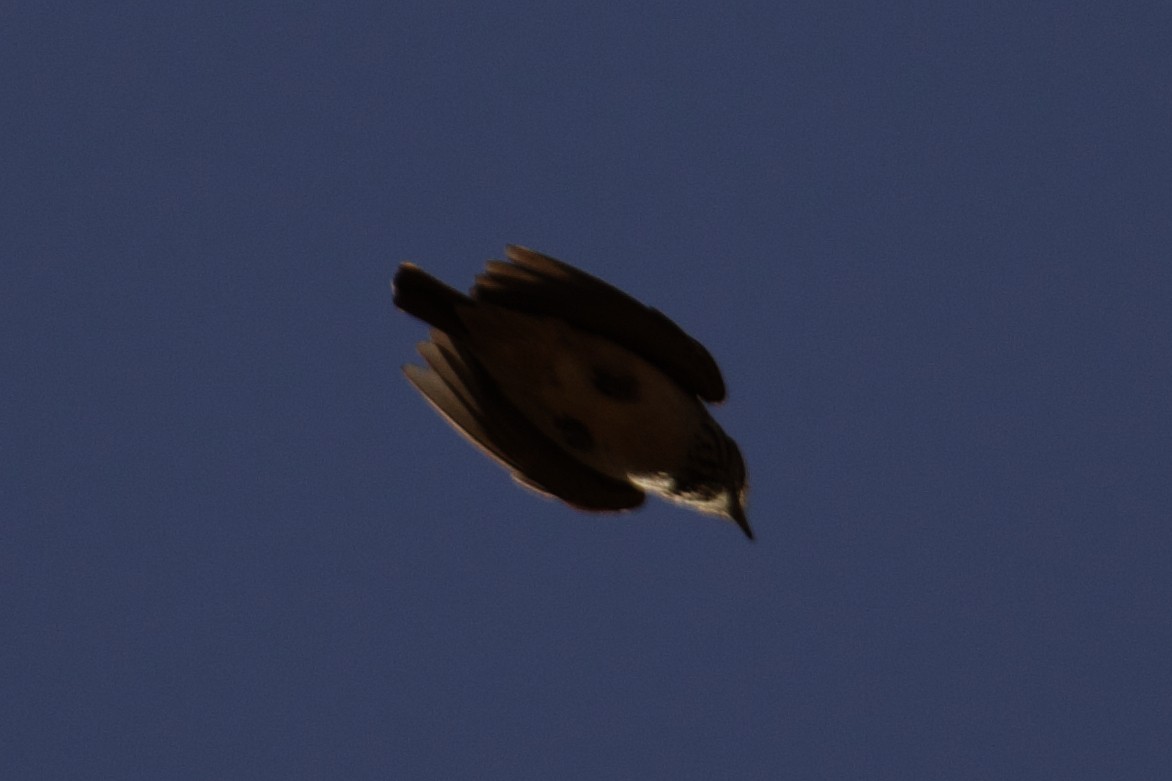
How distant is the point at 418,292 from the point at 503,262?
0.43 meters

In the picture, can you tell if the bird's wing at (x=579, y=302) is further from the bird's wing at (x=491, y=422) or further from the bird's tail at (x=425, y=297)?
the bird's wing at (x=491, y=422)

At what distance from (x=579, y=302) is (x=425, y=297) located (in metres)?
0.73

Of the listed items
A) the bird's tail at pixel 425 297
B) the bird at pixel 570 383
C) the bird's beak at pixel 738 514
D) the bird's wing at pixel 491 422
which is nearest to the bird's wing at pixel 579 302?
the bird at pixel 570 383

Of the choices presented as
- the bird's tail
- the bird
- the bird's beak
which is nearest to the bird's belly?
the bird

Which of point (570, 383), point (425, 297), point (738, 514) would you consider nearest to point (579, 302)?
Result: point (570, 383)

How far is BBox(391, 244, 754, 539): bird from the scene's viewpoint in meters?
8.45

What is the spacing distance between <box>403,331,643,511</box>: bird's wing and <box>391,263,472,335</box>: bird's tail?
7.1 inches

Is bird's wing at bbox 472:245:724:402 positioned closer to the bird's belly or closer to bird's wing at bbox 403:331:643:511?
the bird's belly

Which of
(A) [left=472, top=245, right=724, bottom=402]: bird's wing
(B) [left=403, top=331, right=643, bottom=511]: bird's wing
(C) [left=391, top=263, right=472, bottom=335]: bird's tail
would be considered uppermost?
(A) [left=472, top=245, right=724, bottom=402]: bird's wing

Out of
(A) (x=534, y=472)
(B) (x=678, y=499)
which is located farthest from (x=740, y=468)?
(A) (x=534, y=472)

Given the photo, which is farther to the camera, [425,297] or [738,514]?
[738,514]

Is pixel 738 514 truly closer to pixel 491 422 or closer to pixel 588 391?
pixel 588 391

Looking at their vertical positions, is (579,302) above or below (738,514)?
above

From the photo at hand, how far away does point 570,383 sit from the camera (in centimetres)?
861
